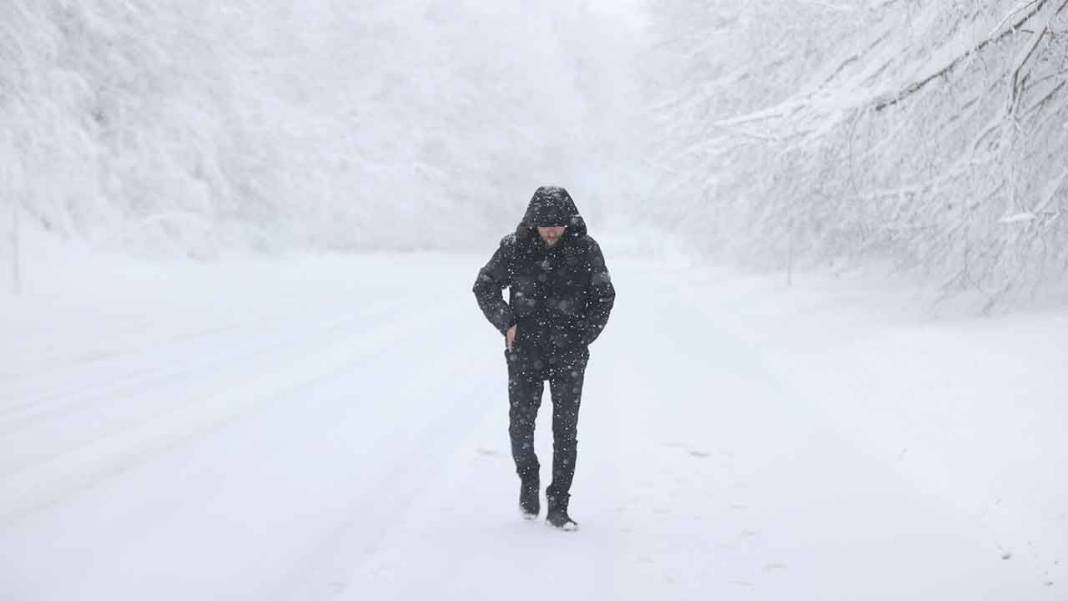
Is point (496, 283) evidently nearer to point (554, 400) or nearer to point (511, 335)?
point (511, 335)

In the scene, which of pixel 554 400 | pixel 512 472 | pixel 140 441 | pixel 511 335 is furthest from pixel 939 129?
pixel 140 441

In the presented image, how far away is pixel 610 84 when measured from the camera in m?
59.6

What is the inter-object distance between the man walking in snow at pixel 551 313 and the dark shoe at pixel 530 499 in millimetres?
113

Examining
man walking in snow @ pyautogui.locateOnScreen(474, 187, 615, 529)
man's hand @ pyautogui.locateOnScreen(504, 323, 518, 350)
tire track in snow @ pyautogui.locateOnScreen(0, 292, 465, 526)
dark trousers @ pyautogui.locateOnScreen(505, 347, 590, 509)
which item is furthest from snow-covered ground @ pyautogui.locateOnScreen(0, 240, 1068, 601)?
man's hand @ pyautogui.locateOnScreen(504, 323, 518, 350)

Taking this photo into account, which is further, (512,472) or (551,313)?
(512,472)

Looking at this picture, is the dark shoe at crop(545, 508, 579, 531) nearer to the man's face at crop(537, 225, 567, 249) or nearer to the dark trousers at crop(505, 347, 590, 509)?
the dark trousers at crop(505, 347, 590, 509)

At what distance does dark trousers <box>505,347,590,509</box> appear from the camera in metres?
5.27

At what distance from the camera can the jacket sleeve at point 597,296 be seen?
5277mm

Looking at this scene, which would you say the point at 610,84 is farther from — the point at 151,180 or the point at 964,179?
the point at 964,179

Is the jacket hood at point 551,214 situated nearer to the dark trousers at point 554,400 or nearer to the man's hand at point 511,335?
the man's hand at point 511,335

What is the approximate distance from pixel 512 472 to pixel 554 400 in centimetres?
133

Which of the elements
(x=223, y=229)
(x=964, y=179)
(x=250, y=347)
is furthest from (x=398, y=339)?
(x=223, y=229)

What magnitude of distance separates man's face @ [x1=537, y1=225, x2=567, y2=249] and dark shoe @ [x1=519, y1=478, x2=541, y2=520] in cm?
139

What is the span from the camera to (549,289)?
5.27m
